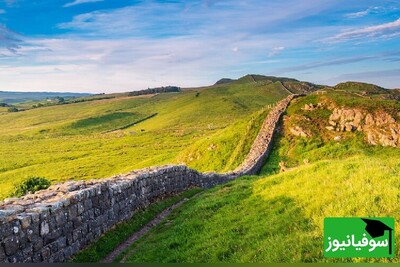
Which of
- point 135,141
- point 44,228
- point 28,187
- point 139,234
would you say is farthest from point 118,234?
point 135,141

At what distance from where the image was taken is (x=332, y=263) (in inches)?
370

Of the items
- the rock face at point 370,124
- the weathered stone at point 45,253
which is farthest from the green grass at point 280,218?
the rock face at point 370,124

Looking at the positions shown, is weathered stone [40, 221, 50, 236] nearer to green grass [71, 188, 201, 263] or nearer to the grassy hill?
green grass [71, 188, 201, 263]

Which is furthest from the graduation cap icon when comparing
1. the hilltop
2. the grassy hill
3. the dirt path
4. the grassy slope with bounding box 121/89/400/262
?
the grassy hill

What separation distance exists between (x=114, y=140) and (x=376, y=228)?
368 ft

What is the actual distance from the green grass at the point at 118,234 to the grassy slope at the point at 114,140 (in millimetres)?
27018

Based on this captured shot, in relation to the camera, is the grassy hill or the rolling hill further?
the grassy hill

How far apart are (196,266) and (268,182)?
491 inches

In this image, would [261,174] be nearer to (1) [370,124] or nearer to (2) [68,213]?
(1) [370,124]

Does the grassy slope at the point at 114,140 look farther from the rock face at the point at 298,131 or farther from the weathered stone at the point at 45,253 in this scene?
the weathered stone at the point at 45,253

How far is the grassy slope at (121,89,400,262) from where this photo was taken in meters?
11.6

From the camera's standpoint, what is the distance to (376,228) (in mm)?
10453

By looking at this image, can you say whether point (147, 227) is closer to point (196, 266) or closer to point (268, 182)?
point (268, 182)

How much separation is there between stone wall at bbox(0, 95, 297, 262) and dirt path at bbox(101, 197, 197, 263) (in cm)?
97
